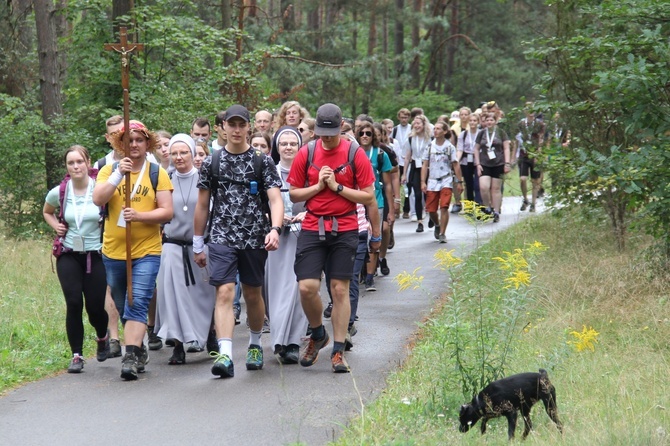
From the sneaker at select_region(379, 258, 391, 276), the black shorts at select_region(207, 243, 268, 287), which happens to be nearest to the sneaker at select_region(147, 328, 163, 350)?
the black shorts at select_region(207, 243, 268, 287)

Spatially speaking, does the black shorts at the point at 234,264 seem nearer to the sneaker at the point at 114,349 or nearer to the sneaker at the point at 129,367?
the sneaker at the point at 129,367

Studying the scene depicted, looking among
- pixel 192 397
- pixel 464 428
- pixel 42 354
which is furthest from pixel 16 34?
pixel 464 428

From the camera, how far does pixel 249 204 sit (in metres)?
8.57

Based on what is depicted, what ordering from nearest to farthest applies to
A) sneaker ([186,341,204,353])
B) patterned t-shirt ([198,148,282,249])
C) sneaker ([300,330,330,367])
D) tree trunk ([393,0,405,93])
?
patterned t-shirt ([198,148,282,249]) → sneaker ([300,330,330,367]) → sneaker ([186,341,204,353]) → tree trunk ([393,0,405,93])

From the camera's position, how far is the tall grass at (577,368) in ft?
20.9

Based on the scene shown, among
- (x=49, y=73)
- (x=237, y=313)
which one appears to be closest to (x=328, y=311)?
(x=237, y=313)

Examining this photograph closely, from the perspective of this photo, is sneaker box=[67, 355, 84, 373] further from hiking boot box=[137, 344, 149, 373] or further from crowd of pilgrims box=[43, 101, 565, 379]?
hiking boot box=[137, 344, 149, 373]

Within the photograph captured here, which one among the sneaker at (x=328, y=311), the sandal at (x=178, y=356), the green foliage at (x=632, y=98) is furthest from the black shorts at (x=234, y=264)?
the green foliage at (x=632, y=98)

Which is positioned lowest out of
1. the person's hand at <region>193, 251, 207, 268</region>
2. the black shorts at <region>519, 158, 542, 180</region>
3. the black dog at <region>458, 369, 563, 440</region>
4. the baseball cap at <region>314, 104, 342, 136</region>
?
the black dog at <region>458, 369, 563, 440</region>

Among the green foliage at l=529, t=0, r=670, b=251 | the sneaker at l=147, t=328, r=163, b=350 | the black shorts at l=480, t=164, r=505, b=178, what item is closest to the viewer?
the green foliage at l=529, t=0, r=670, b=251

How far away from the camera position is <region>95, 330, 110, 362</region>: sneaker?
9.23 metres

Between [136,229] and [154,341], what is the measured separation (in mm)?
1737

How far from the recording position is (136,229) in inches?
341

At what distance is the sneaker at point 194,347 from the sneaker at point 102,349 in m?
0.76
